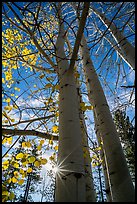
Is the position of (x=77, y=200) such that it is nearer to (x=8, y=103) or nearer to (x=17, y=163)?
(x=17, y=163)

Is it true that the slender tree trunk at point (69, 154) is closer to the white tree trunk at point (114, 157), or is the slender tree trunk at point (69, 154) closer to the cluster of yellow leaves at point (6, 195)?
the white tree trunk at point (114, 157)

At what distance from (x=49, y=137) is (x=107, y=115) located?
0.77 meters

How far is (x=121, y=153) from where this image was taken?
4.32 feet

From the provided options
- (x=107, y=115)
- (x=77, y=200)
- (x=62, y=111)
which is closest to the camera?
(x=77, y=200)

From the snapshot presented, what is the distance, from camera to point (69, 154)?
3.23ft

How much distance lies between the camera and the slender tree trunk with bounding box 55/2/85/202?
853 millimetres

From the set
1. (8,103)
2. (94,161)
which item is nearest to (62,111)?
(8,103)

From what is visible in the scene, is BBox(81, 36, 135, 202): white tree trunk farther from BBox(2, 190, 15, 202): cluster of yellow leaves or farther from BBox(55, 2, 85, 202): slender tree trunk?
BBox(2, 190, 15, 202): cluster of yellow leaves

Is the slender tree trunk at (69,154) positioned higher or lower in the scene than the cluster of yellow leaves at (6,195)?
higher

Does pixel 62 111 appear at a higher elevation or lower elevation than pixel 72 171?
higher

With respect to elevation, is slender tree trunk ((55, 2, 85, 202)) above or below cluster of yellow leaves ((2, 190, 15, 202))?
above

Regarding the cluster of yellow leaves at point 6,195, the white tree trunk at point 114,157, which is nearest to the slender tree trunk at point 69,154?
the white tree trunk at point 114,157

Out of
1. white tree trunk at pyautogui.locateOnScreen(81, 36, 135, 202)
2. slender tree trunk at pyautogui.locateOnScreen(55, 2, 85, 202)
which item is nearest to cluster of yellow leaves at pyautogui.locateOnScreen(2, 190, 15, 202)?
slender tree trunk at pyautogui.locateOnScreen(55, 2, 85, 202)

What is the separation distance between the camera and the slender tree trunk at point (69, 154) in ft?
2.80
